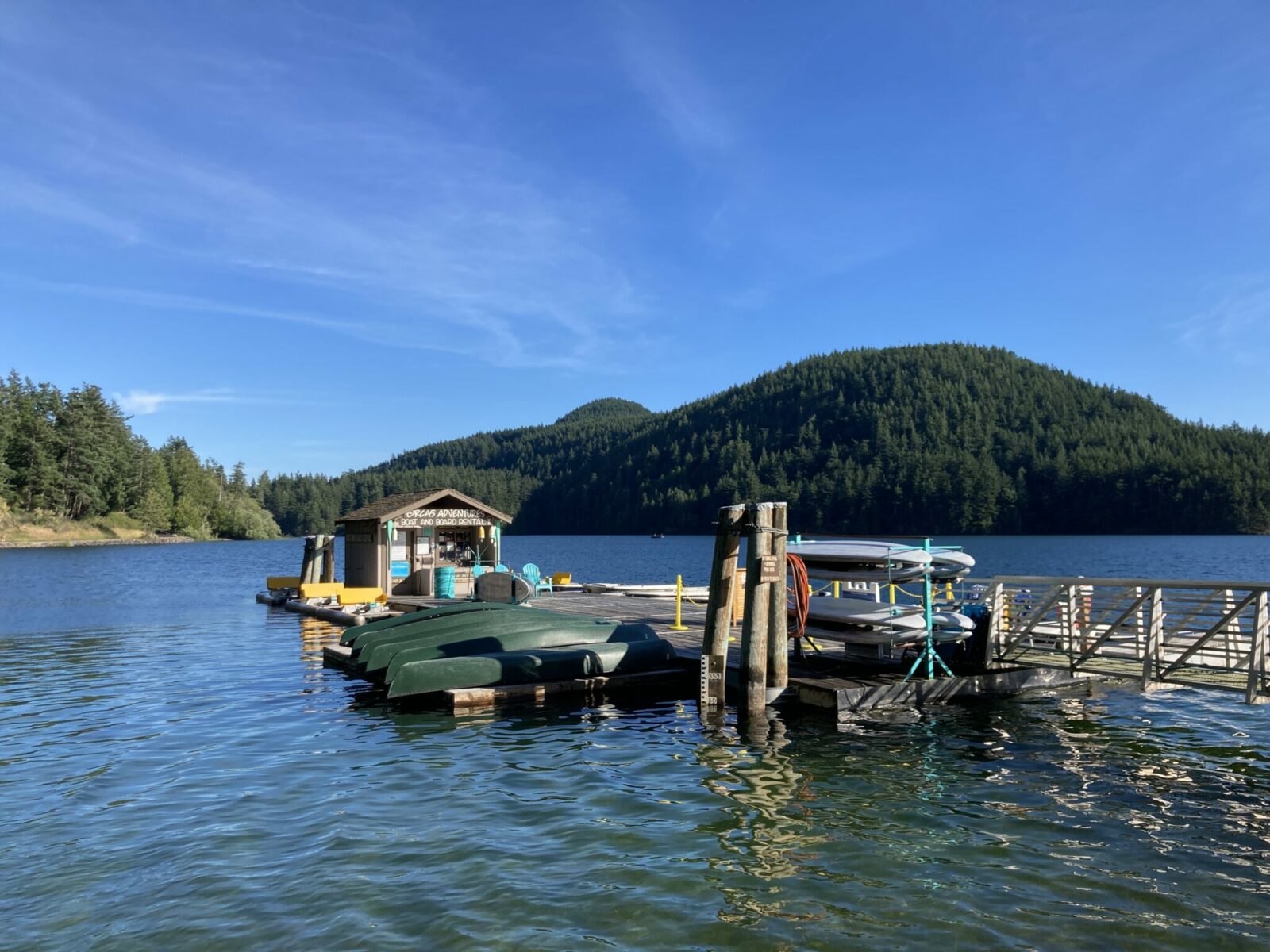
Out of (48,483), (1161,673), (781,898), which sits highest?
(48,483)

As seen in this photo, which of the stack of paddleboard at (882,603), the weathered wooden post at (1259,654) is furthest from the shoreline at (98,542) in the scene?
the weathered wooden post at (1259,654)

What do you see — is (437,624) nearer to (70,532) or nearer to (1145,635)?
(1145,635)

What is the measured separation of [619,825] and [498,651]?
7.62 m

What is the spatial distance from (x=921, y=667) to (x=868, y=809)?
622cm

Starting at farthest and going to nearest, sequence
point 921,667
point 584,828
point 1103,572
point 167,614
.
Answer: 1. point 1103,572
2. point 167,614
3. point 921,667
4. point 584,828

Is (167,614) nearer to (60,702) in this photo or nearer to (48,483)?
(60,702)

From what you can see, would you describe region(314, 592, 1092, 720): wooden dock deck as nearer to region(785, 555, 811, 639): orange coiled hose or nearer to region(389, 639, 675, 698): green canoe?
region(389, 639, 675, 698): green canoe

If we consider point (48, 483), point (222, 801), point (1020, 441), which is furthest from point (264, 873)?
point (1020, 441)

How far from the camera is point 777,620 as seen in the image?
556 inches

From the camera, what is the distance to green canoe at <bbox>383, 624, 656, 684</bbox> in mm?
15766

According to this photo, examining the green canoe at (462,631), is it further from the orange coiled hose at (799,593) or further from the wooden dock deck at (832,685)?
the orange coiled hose at (799,593)

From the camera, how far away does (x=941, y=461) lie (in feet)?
578

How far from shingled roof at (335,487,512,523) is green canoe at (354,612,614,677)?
11.3 metres

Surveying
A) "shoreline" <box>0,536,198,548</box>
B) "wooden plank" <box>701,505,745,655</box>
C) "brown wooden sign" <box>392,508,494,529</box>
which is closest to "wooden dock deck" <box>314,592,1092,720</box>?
"wooden plank" <box>701,505,745,655</box>
